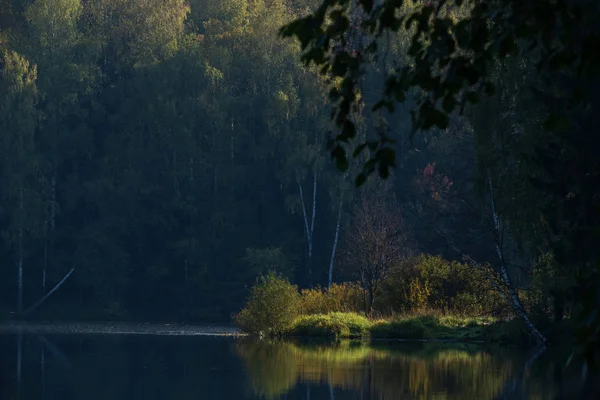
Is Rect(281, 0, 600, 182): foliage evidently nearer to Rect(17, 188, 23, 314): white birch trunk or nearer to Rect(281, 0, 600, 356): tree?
Rect(281, 0, 600, 356): tree

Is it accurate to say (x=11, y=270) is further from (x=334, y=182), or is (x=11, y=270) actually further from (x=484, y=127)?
(x=484, y=127)

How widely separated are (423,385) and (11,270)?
136ft

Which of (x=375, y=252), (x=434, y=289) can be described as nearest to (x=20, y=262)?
(x=375, y=252)

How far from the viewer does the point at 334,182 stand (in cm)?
5622

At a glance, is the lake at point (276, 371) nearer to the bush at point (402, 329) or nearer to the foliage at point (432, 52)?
the bush at point (402, 329)

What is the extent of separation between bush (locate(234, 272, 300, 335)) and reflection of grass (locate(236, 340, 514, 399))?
391 cm

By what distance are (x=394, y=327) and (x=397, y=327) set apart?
10 centimetres

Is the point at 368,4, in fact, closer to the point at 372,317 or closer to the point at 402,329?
the point at 402,329

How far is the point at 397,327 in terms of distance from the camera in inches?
1313

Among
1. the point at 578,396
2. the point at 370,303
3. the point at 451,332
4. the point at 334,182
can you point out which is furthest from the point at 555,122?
the point at 334,182

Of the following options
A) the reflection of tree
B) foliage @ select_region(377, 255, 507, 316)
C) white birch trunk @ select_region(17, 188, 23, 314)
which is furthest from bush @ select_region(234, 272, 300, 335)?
white birch trunk @ select_region(17, 188, 23, 314)

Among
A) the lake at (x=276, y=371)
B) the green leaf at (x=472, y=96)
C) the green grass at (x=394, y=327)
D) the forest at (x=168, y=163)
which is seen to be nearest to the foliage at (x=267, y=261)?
the forest at (x=168, y=163)

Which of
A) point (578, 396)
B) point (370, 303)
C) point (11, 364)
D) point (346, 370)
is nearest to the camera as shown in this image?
point (578, 396)

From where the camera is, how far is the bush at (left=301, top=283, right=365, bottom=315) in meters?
37.7
